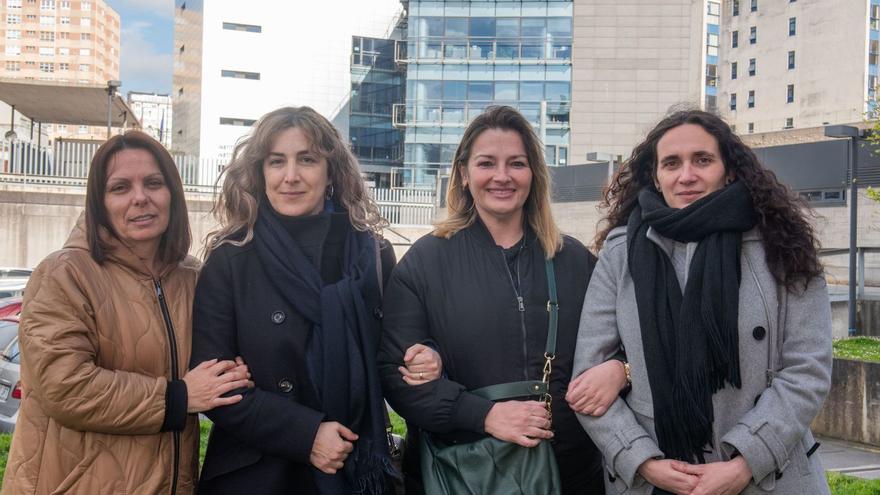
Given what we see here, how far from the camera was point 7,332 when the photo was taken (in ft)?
30.7

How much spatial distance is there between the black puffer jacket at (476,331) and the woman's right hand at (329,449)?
0.32 metres

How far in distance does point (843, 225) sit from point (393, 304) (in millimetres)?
32445

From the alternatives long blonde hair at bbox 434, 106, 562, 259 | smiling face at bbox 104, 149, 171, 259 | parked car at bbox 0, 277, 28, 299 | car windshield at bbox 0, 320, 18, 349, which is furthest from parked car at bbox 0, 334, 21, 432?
parked car at bbox 0, 277, 28, 299

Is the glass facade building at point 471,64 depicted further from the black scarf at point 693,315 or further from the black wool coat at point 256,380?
the black scarf at point 693,315

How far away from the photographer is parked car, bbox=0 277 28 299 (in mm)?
15617

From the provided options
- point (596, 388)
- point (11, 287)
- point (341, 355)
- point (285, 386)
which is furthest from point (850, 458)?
point (11, 287)

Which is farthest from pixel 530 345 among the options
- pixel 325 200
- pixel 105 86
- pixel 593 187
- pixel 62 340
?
pixel 593 187

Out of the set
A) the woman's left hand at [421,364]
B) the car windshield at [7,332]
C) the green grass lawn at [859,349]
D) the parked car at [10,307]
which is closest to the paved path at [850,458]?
the green grass lawn at [859,349]

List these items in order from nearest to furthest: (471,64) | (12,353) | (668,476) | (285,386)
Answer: (668,476) < (285,386) < (12,353) < (471,64)

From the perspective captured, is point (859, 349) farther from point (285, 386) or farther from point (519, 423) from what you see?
point (285, 386)

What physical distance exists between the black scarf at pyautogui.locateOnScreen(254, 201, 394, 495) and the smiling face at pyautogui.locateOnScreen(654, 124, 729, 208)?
1411mm

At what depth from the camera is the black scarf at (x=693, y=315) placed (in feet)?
10.5

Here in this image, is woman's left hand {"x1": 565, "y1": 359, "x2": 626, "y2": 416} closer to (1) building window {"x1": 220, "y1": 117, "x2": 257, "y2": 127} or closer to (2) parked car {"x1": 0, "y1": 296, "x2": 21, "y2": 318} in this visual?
(2) parked car {"x1": 0, "y1": 296, "x2": 21, "y2": 318}

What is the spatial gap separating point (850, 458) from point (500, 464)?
6475 mm
